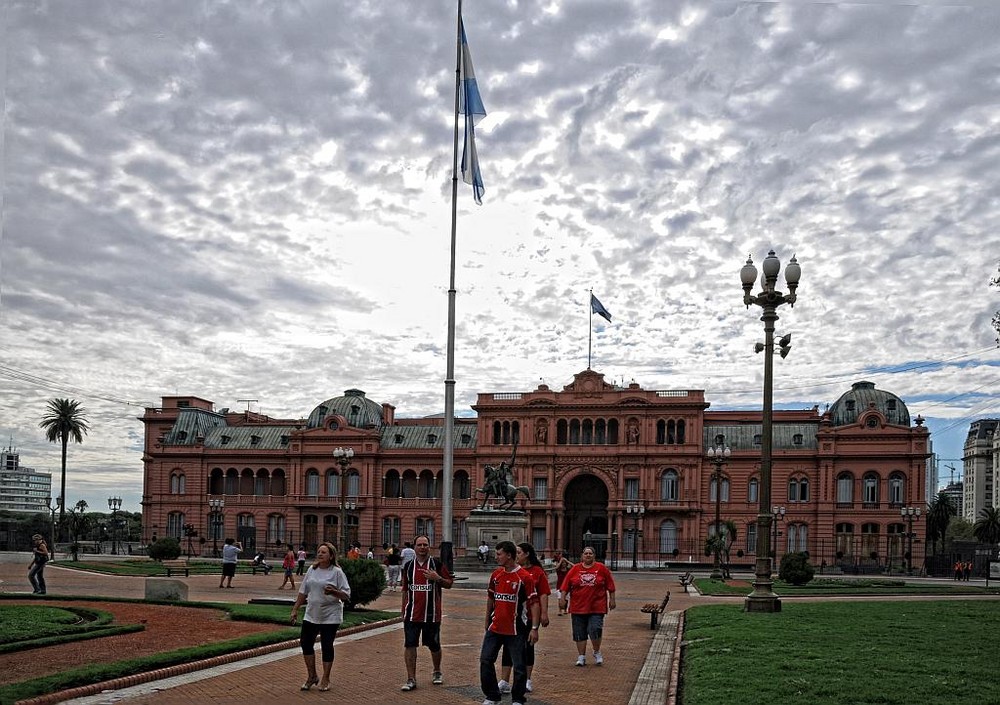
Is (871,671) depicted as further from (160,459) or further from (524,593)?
(160,459)

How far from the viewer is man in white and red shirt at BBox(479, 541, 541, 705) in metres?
11.6

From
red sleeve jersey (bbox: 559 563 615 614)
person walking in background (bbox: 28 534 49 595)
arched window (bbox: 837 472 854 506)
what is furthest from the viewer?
arched window (bbox: 837 472 854 506)

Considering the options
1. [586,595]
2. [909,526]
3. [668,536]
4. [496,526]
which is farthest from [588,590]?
[668,536]

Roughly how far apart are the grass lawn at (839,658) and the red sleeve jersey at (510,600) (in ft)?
7.37

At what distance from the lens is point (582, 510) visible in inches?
3095

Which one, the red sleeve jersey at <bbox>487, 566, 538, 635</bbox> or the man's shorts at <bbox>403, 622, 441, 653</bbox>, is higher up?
the red sleeve jersey at <bbox>487, 566, 538, 635</bbox>

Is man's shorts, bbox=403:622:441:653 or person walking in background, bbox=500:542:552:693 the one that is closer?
person walking in background, bbox=500:542:552:693

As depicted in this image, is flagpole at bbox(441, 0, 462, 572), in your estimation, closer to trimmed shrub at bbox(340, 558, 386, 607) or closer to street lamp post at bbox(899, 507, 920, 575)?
trimmed shrub at bbox(340, 558, 386, 607)

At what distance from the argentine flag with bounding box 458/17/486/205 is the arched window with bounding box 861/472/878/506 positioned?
56.5 metres

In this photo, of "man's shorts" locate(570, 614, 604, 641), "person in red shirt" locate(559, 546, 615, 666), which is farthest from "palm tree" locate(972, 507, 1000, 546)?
"person in red shirt" locate(559, 546, 615, 666)

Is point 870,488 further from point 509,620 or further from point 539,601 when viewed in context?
point 509,620

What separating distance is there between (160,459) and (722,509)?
48099mm

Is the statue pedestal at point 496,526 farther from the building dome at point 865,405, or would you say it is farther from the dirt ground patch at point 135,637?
the building dome at point 865,405

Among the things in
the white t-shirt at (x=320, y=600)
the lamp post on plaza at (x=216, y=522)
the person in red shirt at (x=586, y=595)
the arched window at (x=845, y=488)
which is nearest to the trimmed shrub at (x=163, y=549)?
the lamp post on plaza at (x=216, y=522)
